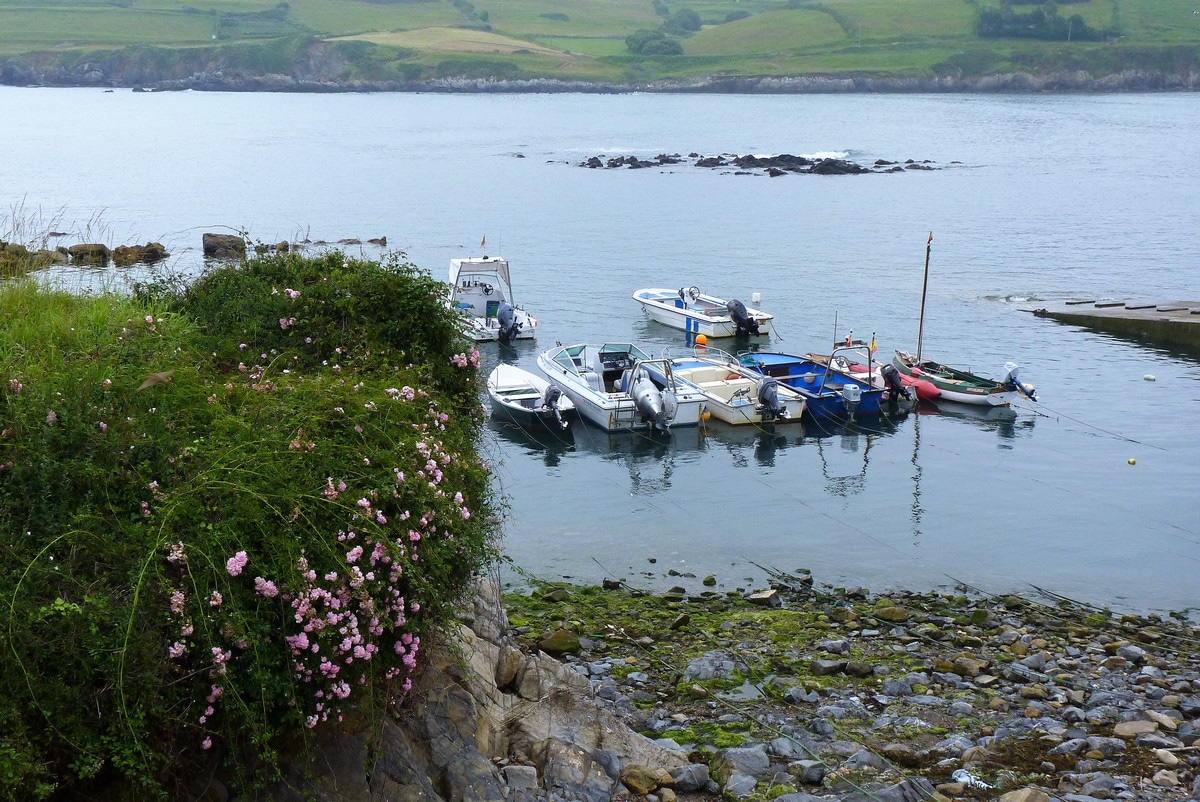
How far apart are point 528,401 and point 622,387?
2.74m

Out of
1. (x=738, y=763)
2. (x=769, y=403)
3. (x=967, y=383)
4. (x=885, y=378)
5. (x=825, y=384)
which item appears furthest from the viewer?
(x=967, y=383)

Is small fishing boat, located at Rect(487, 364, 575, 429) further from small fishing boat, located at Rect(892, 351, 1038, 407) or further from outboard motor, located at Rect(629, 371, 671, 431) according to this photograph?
small fishing boat, located at Rect(892, 351, 1038, 407)

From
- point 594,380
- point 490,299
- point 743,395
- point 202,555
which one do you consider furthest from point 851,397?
point 202,555

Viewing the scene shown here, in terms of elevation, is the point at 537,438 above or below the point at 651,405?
below

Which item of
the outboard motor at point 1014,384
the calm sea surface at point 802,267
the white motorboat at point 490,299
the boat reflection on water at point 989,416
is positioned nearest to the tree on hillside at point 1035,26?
the calm sea surface at point 802,267

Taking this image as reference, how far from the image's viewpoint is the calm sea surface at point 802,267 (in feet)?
72.7

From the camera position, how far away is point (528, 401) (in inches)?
1199

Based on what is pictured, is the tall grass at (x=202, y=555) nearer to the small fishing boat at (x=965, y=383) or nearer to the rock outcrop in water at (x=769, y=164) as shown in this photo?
the small fishing boat at (x=965, y=383)

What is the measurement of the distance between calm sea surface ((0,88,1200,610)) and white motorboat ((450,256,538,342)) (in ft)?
3.11

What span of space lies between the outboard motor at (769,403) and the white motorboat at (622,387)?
65.4 inches

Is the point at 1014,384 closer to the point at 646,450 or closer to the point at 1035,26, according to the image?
the point at 646,450

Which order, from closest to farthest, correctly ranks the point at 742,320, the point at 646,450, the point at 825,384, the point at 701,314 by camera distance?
the point at 646,450, the point at 825,384, the point at 742,320, the point at 701,314

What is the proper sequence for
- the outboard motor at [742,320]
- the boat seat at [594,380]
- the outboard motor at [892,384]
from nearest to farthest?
the boat seat at [594,380] → the outboard motor at [892,384] → the outboard motor at [742,320]

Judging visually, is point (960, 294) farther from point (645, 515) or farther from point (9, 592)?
point (9, 592)
